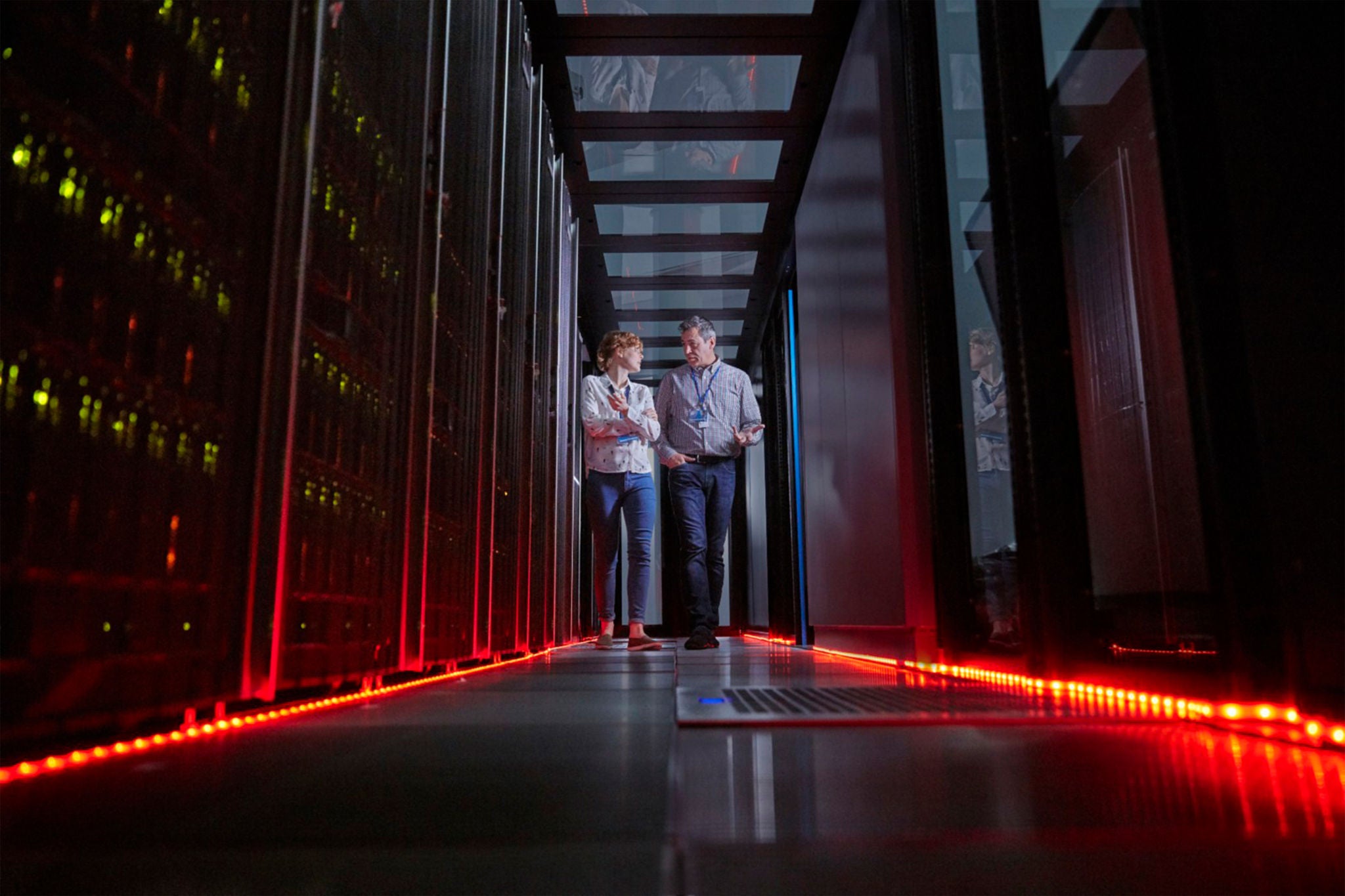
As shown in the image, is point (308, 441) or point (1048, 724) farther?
point (308, 441)

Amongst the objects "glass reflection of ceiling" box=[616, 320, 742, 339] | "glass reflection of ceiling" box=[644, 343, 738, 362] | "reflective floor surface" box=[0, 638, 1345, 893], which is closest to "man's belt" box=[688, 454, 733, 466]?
"reflective floor surface" box=[0, 638, 1345, 893]

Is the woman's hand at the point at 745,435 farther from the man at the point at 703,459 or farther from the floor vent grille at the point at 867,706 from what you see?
the floor vent grille at the point at 867,706

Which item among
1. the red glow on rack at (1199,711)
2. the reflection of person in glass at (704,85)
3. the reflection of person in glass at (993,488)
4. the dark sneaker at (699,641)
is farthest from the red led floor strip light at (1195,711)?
the reflection of person in glass at (704,85)

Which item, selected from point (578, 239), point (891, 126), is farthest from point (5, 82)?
point (578, 239)

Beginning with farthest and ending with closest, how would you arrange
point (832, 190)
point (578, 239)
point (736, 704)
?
point (578, 239)
point (832, 190)
point (736, 704)

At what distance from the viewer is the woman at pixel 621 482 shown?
4293mm

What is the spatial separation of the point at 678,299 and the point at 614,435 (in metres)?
3.46

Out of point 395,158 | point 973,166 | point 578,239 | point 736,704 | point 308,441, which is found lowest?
point 736,704

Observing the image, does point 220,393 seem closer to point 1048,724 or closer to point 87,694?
point 87,694

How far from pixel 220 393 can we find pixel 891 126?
2801mm

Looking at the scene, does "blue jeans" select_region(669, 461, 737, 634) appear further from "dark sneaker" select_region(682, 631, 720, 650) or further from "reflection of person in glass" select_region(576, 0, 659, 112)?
"reflection of person in glass" select_region(576, 0, 659, 112)

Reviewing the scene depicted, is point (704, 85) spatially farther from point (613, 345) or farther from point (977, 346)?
point (977, 346)

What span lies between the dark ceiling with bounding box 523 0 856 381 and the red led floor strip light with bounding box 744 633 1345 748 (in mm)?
3267

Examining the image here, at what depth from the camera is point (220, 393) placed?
1350 millimetres
